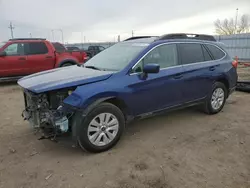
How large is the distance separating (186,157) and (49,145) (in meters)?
2.16

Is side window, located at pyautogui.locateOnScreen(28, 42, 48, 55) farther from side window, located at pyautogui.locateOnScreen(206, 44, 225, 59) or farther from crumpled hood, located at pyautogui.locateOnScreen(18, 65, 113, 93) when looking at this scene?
side window, located at pyautogui.locateOnScreen(206, 44, 225, 59)

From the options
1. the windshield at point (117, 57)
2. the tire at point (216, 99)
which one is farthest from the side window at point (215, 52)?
the windshield at point (117, 57)

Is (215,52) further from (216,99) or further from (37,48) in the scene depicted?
(37,48)

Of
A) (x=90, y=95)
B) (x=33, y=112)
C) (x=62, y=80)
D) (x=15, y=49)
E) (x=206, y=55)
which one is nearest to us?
(x=90, y=95)

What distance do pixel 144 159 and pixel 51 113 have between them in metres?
1.48

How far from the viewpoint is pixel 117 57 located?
4336 millimetres

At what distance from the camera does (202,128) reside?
4.58m

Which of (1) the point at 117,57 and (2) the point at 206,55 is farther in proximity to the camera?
(2) the point at 206,55

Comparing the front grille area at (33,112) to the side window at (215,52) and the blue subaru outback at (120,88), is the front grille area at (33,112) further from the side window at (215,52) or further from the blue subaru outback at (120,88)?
the side window at (215,52)

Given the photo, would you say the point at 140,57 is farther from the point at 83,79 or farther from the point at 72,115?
the point at 72,115

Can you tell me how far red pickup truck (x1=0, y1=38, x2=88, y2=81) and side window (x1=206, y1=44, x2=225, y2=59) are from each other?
6.42m

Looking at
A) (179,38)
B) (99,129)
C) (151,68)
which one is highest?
(179,38)

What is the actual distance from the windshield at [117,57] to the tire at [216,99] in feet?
6.56

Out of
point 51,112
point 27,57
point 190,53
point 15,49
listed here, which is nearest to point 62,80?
point 51,112
